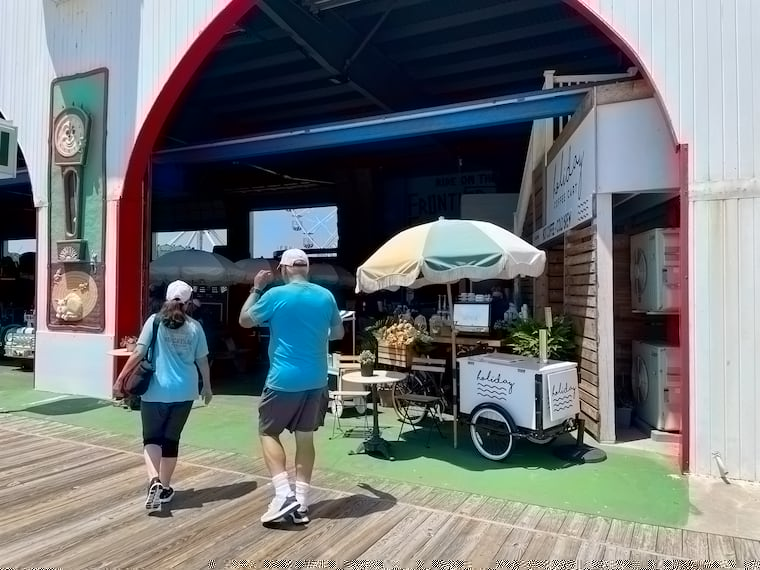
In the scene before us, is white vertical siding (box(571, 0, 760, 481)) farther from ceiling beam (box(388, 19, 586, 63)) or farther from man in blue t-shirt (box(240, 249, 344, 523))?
ceiling beam (box(388, 19, 586, 63))

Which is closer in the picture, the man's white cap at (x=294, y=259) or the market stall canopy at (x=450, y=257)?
the man's white cap at (x=294, y=259)

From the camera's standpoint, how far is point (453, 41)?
967 cm

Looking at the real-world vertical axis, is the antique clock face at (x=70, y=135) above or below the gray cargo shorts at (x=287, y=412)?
above

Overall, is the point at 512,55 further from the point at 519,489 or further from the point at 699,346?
the point at 519,489

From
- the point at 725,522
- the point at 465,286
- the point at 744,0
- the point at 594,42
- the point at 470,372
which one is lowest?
the point at 725,522

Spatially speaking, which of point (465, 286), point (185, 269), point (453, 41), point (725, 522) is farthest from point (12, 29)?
point (725, 522)

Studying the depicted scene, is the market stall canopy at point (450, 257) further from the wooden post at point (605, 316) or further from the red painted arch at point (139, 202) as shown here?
the red painted arch at point (139, 202)

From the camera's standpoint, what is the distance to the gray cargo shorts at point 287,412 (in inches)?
143

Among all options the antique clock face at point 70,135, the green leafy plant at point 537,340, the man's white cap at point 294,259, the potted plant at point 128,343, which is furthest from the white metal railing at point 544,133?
the antique clock face at point 70,135

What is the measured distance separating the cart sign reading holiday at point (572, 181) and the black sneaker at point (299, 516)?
3.69 metres

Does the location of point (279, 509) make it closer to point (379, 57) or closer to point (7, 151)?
point (7, 151)

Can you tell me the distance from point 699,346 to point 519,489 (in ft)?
5.95

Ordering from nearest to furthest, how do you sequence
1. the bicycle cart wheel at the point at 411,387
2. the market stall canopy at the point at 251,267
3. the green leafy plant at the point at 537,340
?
the green leafy plant at the point at 537,340
the bicycle cart wheel at the point at 411,387
the market stall canopy at the point at 251,267

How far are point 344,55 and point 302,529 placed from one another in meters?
7.92
